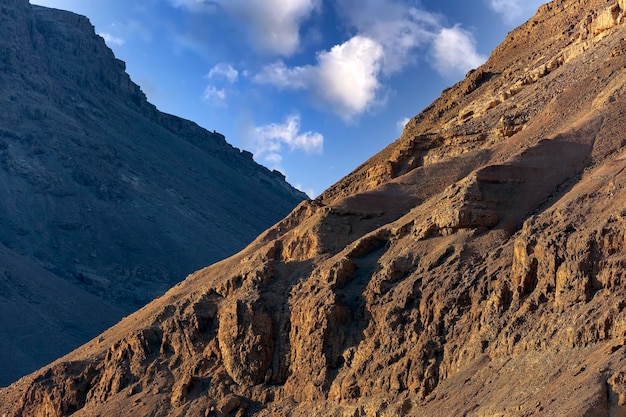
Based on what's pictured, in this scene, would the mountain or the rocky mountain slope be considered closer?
the rocky mountain slope

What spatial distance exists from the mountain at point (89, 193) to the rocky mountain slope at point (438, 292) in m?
49.8

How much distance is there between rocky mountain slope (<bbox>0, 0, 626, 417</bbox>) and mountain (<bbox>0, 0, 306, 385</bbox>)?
49.8 metres

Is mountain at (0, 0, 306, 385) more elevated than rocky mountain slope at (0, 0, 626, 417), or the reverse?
mountain at (0, 0, 306, 385)

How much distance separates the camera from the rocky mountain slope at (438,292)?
36.9m

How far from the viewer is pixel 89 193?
5846 inches

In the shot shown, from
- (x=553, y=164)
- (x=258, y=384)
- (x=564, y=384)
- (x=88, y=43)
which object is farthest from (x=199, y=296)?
(x=88, y=43)

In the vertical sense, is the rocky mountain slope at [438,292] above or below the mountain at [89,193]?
below

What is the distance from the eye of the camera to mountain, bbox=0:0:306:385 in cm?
11875

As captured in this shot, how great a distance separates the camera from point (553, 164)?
47.4 m

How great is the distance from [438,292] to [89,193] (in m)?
110

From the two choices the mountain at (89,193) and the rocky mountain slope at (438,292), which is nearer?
the rocky mountain slope at (438,292)

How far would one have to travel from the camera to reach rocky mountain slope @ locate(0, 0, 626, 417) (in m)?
36.9

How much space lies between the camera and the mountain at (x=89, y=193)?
119 m

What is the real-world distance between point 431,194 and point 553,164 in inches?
273
